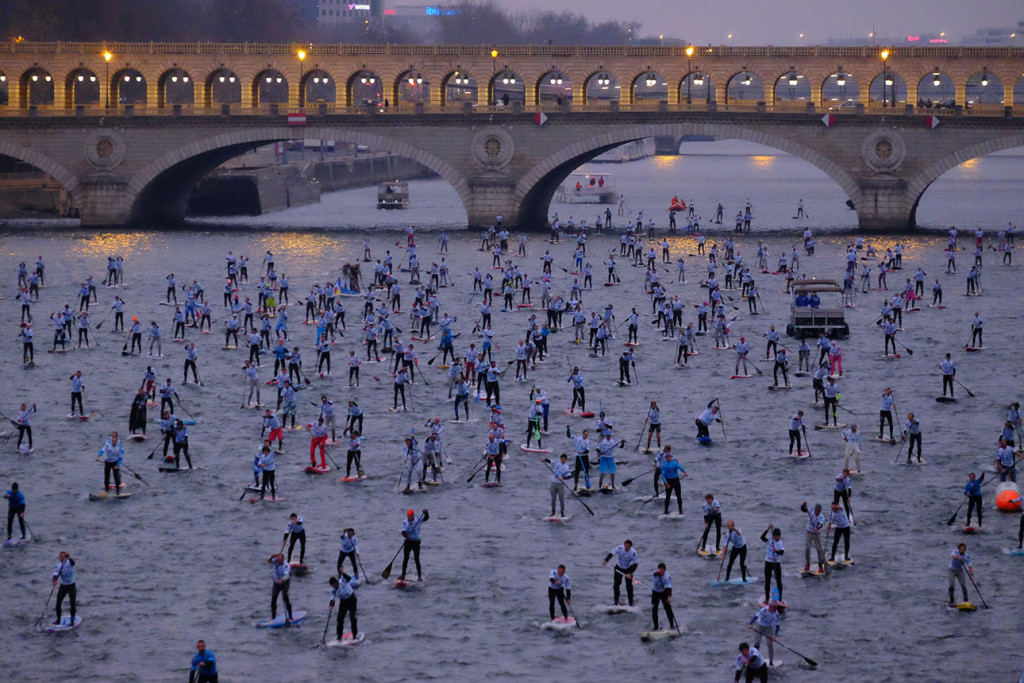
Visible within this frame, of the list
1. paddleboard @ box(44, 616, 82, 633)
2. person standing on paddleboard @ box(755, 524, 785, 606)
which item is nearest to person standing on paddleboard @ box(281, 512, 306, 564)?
paddleboard @ box(44, 616, 82, 633)

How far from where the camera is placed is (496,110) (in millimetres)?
106062

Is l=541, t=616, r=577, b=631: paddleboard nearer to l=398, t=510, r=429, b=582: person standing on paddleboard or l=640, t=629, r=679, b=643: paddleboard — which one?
l=640, t=629, r=679, b=643: paddleboard

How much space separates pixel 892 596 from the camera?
110ft

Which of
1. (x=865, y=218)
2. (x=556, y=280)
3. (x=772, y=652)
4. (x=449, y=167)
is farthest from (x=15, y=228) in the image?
(x=772, y=652)

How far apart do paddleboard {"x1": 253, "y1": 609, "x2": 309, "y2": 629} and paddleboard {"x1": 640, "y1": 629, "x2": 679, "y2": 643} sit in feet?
24.1

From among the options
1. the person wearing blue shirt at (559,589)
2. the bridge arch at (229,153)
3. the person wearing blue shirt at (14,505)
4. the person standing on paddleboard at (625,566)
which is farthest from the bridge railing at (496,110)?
the person wearing blue shirt at (559,589)

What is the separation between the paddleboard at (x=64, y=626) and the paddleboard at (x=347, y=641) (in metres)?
5.73

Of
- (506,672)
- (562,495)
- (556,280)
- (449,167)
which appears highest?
(449,167)

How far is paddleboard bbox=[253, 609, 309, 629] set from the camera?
105ft

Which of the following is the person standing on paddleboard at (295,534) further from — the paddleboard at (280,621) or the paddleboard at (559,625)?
the paddleboard at (559,625)

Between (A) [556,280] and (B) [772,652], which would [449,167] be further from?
(B) [772,652]

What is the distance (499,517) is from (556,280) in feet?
142

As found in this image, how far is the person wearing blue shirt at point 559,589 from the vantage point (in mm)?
31516

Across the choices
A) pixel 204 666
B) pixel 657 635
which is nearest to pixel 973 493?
pixel 657 635
